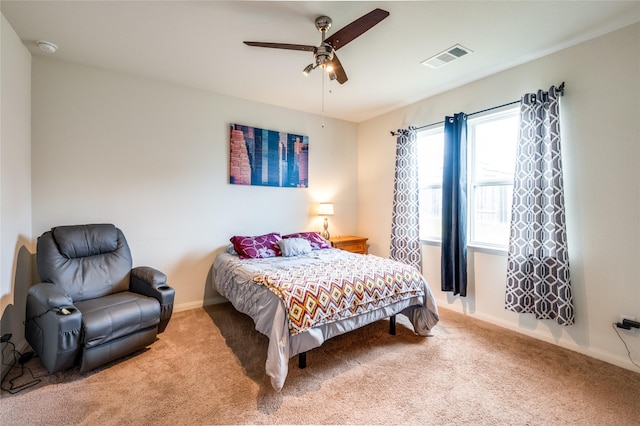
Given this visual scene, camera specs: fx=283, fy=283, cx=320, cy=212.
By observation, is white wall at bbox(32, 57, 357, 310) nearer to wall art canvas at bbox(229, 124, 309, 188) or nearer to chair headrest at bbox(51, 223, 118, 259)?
wall art canvas at bbox(229, 124, 309, 188)

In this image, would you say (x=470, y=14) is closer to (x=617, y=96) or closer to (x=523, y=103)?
(x=523, y=103)

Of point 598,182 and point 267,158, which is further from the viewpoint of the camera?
point 267,158

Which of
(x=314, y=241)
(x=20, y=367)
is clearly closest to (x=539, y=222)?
(x=314, y=241)

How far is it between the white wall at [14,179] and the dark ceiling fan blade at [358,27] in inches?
97.3

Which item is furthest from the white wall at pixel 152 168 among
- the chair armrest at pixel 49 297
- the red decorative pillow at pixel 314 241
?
the chair armrest at pixel 49 297

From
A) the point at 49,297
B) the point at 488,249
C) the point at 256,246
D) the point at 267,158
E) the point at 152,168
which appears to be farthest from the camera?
the point at 267,158

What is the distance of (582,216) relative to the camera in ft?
8.11

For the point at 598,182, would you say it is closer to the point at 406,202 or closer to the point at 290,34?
the point at 406,202

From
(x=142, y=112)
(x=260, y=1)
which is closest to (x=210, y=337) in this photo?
(x=142, y=112)

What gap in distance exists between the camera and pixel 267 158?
396 cm

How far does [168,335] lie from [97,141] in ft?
6.98

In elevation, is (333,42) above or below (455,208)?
above

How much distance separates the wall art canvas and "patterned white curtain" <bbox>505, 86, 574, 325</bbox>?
270 cm

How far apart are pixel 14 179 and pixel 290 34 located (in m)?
2.56
